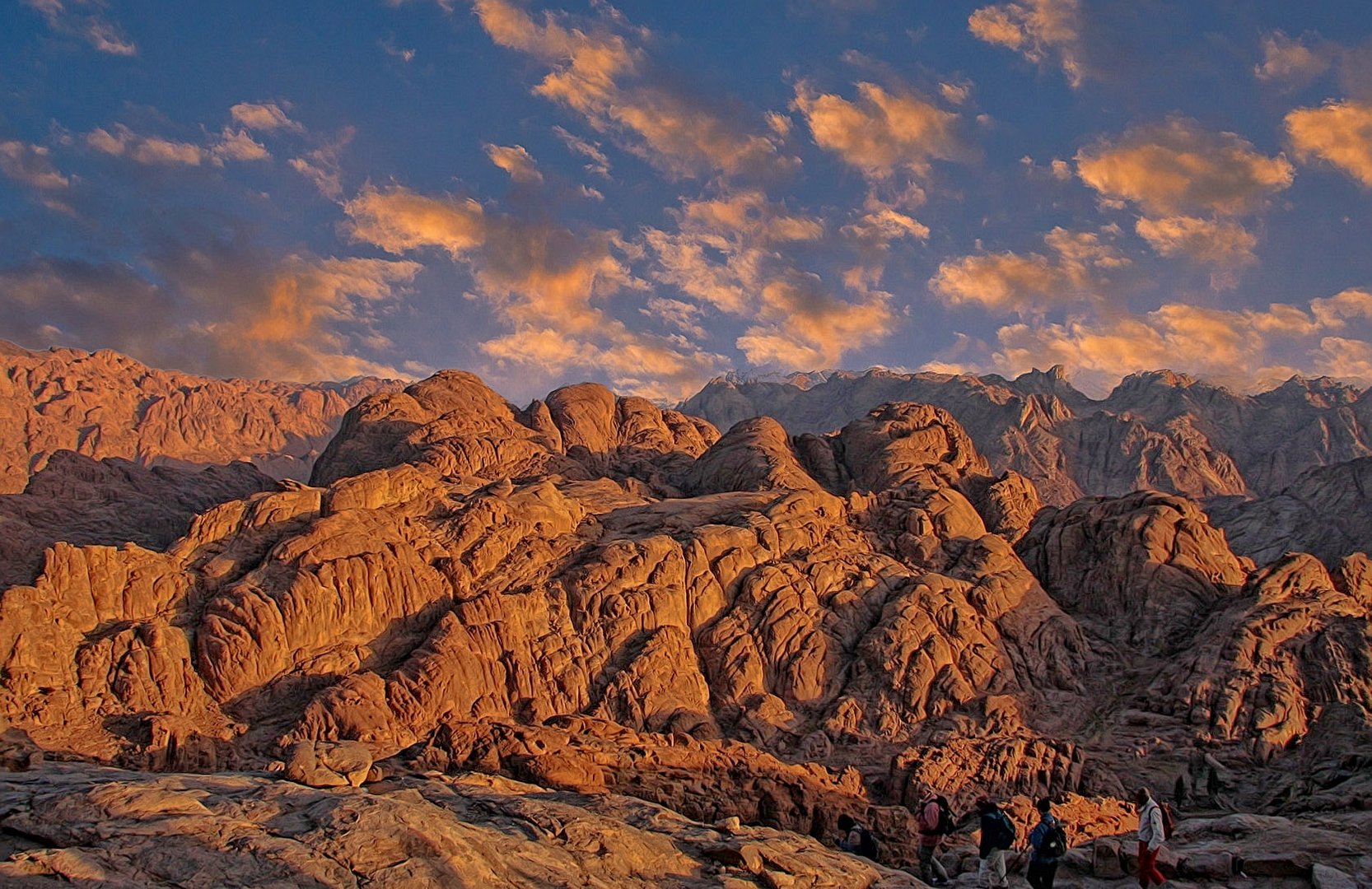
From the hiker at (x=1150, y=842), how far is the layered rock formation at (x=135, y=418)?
361 feet

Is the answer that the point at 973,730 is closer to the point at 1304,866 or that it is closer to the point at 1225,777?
the point at 1225,777

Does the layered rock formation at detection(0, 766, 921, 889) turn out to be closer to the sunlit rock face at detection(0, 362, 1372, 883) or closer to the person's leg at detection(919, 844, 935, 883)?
the person's leg at detection(919, 844, 935, 883)

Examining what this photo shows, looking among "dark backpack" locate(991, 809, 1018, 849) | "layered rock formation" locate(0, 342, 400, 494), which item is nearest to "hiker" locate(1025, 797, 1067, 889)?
"dark backpack" locate(991, 809, 1018, 849)

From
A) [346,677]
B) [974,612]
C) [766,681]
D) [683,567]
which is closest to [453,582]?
[346,677]

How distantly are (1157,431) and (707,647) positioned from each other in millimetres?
97349

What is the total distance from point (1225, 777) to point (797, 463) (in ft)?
118

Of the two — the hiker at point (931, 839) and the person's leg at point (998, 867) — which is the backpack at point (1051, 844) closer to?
the person's leg at point (998, 867)

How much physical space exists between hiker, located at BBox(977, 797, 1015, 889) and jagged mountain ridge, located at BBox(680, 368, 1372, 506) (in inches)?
3800

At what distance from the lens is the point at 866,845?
24.5 m

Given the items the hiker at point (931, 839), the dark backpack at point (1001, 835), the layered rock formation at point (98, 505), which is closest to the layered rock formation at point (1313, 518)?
the hiker at point (931, 839)

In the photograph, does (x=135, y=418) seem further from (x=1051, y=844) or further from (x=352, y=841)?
(x=1051, y=844)

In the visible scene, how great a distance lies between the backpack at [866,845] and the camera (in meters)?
24.4

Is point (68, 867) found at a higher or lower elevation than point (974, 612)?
lower

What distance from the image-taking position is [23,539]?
4472 centimetres
